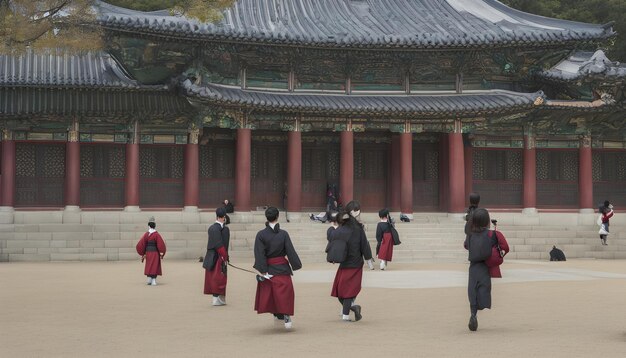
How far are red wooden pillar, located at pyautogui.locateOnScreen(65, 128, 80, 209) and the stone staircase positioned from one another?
52 cm

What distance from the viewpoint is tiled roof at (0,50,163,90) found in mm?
29938

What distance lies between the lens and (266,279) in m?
12.6

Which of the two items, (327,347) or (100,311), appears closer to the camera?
(327,347)

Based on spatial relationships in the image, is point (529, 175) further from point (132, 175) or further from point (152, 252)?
point (152, 252)


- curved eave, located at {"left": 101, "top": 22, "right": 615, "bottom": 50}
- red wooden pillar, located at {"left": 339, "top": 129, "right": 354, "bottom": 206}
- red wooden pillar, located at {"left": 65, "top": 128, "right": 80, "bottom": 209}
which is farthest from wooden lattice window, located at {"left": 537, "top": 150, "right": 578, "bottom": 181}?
red wooden pillar, located at {"left": 65, "top": 128, "right": 80, "bottom": 209}

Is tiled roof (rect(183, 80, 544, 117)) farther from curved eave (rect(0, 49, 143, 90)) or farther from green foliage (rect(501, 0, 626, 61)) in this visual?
green foliage (rect(501, 0, 626, 61))

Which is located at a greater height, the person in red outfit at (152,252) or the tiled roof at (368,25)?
the tiled roof at (368,25)

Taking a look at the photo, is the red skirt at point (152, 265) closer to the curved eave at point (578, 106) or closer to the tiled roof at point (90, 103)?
the tiled roof at point (90, 103)

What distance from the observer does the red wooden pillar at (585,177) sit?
33.5m

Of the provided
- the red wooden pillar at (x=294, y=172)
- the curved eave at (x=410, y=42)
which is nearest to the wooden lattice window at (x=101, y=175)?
the curved eave at (x=410, y=42)

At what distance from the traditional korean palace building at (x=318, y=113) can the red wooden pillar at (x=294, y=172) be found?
5cm

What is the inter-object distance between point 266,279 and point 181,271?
10.5 meters

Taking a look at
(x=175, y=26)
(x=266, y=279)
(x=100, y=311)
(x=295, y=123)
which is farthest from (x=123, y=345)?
(x=295, y=123)

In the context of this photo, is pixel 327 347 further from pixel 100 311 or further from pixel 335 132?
pixel 335 132
